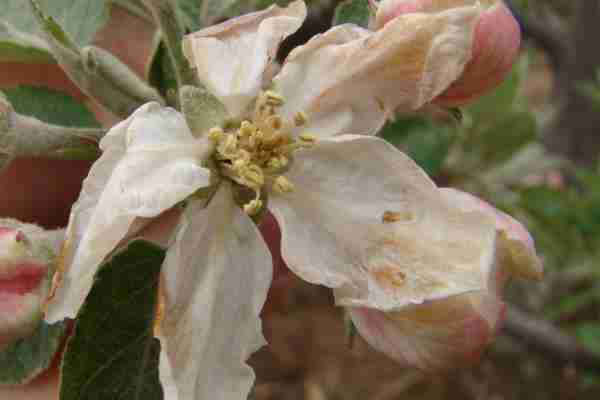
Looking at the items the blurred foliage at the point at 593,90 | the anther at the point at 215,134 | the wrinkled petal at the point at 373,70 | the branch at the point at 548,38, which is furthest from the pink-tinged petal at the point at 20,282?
the branch at the point at 548,38

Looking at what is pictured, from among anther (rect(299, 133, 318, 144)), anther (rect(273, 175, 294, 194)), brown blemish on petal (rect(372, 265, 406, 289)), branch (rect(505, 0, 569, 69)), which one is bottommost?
branch (rect(505, 0, 569, 69))

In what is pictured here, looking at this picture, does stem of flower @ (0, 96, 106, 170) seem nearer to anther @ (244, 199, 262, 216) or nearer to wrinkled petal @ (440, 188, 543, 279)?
anther @ (244, 199, 262, 216)

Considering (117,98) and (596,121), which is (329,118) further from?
(596,121)

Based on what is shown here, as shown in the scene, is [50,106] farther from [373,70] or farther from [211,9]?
[373,70]

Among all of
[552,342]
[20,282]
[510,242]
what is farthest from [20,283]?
[552,342]

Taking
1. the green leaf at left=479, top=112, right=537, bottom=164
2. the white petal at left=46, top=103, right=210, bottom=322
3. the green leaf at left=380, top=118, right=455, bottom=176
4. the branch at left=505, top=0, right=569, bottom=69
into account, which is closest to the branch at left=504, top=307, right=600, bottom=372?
the green leaf at left=479, top=112, right=537, bottom=164
